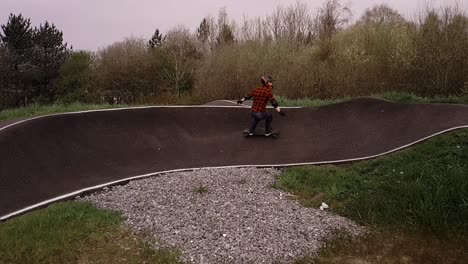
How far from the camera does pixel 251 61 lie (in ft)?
65.7

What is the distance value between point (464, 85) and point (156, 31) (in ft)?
106

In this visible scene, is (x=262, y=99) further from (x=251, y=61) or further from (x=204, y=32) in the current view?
(x=204, y=32)

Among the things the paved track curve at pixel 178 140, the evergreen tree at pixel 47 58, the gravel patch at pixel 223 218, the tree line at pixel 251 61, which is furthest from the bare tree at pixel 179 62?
the gravel patch at pixel 223 218

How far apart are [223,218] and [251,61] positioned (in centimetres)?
1521

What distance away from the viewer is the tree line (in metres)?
14.1

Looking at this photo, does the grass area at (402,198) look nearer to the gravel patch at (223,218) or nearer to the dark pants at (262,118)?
the gravel patch at (223,218)

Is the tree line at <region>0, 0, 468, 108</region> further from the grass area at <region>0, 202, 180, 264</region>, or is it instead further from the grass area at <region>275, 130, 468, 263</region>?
the grass area at <region>0, 202, 180, 264</region>

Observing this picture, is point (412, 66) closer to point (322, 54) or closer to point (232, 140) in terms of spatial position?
point (322, 54)

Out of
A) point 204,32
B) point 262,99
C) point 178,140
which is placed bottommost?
point 178,140

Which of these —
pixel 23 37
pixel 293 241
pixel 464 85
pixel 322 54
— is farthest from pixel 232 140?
pixel 23 37

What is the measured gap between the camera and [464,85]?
12812mm

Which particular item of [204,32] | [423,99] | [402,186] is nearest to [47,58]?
[204,32]

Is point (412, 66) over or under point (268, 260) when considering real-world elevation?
over

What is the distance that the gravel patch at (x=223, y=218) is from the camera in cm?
482
